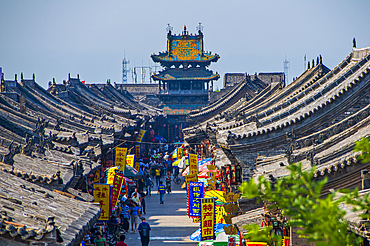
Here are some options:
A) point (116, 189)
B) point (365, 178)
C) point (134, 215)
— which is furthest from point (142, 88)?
point (365, 178)

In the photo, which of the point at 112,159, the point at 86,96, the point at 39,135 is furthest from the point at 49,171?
the point at 86,96

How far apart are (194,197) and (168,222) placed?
322 cm

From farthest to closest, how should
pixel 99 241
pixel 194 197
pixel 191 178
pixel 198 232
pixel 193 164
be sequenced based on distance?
pixel 193 164
pixel 191 178
pixel 194 197
pixel 198 232
pixel 99 241

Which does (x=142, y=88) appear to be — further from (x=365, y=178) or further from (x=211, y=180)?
(x=365, y=178)

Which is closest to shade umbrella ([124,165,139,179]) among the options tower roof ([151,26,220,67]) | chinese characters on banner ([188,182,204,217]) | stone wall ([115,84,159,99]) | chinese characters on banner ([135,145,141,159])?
chinese characters on banner ([188,182,204,217])

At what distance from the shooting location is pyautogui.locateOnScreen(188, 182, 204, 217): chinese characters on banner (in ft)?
71.1

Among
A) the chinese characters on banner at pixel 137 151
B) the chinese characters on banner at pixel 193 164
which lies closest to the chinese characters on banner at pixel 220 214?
the chinese characters on banner at pixel 193 164

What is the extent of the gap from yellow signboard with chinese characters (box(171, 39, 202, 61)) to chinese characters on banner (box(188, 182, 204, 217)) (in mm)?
49703

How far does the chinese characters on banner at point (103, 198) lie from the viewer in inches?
741

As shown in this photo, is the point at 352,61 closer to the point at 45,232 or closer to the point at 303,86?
the point at 303,86

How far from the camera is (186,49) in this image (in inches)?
2849

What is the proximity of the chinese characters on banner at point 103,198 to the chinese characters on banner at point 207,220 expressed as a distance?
339 centimetres

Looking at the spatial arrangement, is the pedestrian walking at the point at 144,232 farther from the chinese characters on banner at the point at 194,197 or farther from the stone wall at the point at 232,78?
the stone wall at the point at 232,78

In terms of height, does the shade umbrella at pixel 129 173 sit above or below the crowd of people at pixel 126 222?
above
